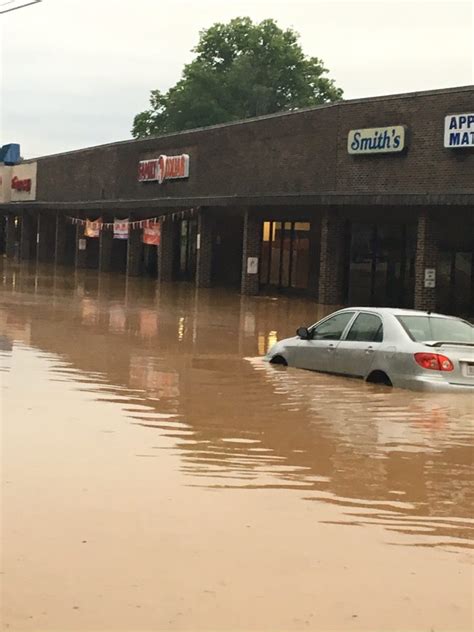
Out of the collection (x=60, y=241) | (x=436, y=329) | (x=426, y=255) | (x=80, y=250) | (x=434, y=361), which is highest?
(x=60, y=241)

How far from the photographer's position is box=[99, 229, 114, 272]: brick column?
190ft

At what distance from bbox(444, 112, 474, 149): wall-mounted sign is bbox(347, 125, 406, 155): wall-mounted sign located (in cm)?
187

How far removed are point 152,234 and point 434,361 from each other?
126ft

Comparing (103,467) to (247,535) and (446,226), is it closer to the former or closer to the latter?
(247,535)

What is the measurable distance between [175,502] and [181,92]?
310 ft

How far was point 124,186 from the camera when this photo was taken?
183 feet

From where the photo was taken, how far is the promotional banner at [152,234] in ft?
164

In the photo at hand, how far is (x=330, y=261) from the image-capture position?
1437 inches

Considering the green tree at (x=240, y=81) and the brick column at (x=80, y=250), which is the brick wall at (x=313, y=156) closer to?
the brick column at (x=80, y=250)

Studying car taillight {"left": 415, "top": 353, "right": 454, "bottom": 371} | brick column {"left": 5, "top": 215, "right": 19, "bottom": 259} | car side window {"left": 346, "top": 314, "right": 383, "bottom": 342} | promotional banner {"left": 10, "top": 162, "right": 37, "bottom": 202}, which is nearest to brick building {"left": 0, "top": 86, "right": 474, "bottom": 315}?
promotional banner {"left": 10, "top": 162, "right": 37, "bottom": 202}

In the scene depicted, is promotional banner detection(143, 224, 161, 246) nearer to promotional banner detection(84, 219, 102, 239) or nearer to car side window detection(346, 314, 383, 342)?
promotional banner detection(84, 219, 102, 239)

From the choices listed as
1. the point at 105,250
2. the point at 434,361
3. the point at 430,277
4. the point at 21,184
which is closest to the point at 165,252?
the point at 105,250

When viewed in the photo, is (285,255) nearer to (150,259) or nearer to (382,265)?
(382,265)

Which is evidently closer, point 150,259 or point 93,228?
point 150,259
